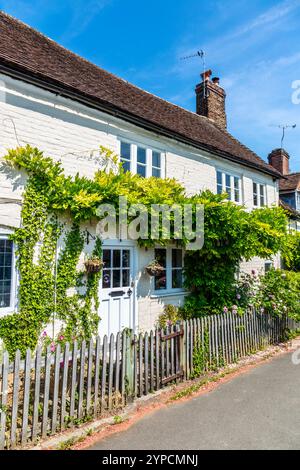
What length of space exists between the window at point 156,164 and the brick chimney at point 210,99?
8.17 metres

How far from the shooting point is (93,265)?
6848 mm

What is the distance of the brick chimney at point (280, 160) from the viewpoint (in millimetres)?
21453

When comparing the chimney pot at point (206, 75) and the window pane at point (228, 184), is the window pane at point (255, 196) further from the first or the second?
the chimney pot at point (206, 75)

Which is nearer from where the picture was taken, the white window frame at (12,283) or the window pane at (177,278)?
the white window frame at (12,283)

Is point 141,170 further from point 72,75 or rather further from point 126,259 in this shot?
point 72,75

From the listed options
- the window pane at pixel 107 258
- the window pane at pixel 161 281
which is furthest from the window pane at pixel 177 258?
the window pane at pixel 107 258

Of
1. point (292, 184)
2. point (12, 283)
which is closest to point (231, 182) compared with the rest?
point (12, 283)

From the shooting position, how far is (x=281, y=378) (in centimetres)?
604

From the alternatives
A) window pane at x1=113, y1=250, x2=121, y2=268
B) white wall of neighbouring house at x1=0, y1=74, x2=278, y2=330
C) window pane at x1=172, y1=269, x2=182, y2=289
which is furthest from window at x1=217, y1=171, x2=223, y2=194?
window pane at x1=113, y1=250, x2=121, y2=268

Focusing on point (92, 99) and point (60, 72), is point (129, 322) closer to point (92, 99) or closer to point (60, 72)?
point (92, 99)

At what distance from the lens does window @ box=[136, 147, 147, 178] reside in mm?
8902

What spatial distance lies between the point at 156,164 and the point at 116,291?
430cm

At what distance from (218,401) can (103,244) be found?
14.2 ft

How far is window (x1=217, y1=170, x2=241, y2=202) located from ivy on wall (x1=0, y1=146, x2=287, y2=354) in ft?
13.0
